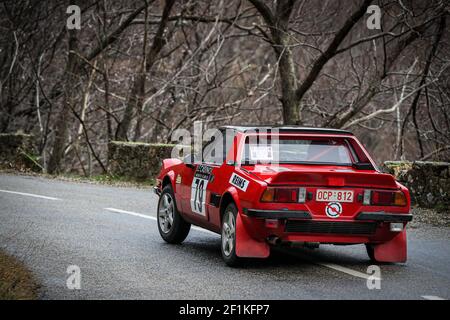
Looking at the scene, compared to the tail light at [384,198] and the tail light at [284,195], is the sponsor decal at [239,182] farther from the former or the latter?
the tail light at [384,198]

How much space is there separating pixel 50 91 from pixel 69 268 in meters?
25.0

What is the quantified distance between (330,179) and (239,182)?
99 centimetres

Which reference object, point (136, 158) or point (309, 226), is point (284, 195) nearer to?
point (309, 226)

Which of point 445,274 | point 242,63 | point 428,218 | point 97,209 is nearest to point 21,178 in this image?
point 97,209

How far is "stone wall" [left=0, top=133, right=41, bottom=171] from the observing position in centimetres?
2494

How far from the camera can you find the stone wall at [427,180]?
51.5 feet

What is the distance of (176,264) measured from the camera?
946cm

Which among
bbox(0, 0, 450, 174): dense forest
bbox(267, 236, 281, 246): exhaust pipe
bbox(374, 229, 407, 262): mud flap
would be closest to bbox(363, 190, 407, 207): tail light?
bbox(374, 229, 407, 262): mud flap

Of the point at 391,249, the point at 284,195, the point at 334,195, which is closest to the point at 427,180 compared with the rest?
the point at 391,249

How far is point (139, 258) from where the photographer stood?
32.2 ft

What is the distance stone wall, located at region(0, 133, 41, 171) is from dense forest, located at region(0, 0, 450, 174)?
175 cm

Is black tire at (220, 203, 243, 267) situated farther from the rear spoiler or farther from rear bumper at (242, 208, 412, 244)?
the rear spoiler

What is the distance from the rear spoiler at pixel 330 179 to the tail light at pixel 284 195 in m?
0.08
